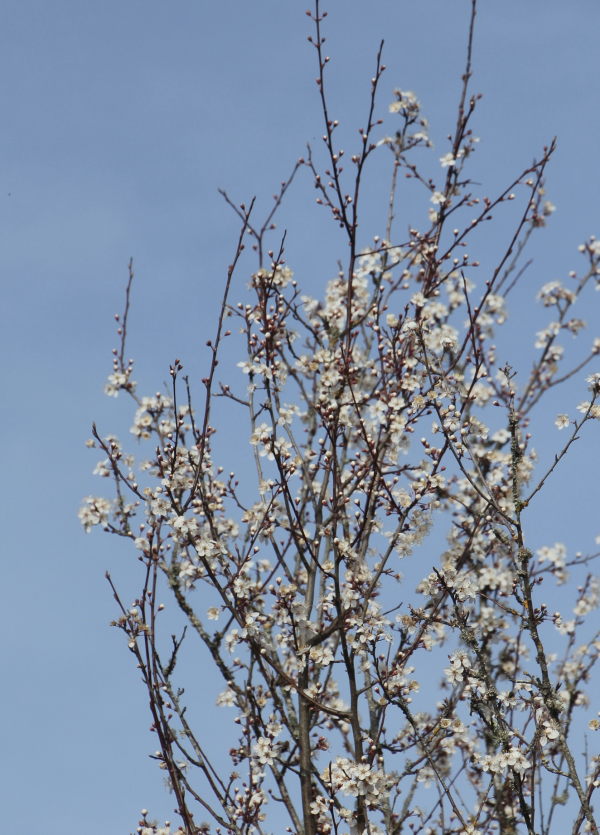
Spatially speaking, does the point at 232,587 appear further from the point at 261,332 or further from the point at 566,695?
the point at 566,695

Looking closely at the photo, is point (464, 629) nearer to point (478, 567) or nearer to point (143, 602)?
point (143, 602)

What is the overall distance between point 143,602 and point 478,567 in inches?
173

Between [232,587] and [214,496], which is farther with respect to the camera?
[214,496]

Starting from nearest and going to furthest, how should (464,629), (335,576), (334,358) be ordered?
(464,629) < (335,576) < (334,358)

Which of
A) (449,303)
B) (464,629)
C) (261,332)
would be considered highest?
(449,303)

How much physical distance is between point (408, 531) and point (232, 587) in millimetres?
1333

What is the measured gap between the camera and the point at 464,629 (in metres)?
4.69

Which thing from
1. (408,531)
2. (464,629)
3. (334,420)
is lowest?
(464,629)

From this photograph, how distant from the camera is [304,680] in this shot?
5.59m

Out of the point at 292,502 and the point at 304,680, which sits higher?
the point at 292,502

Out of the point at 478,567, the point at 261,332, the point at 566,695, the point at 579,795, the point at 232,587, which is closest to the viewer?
the point at 579,795

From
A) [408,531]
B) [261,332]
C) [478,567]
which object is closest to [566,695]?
[478,567]

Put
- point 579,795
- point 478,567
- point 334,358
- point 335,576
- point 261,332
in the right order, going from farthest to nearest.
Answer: point 478,567
point 334,358
point 261,332
point 335,576
point 579,795

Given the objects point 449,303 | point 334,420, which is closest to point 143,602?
point 334,420
